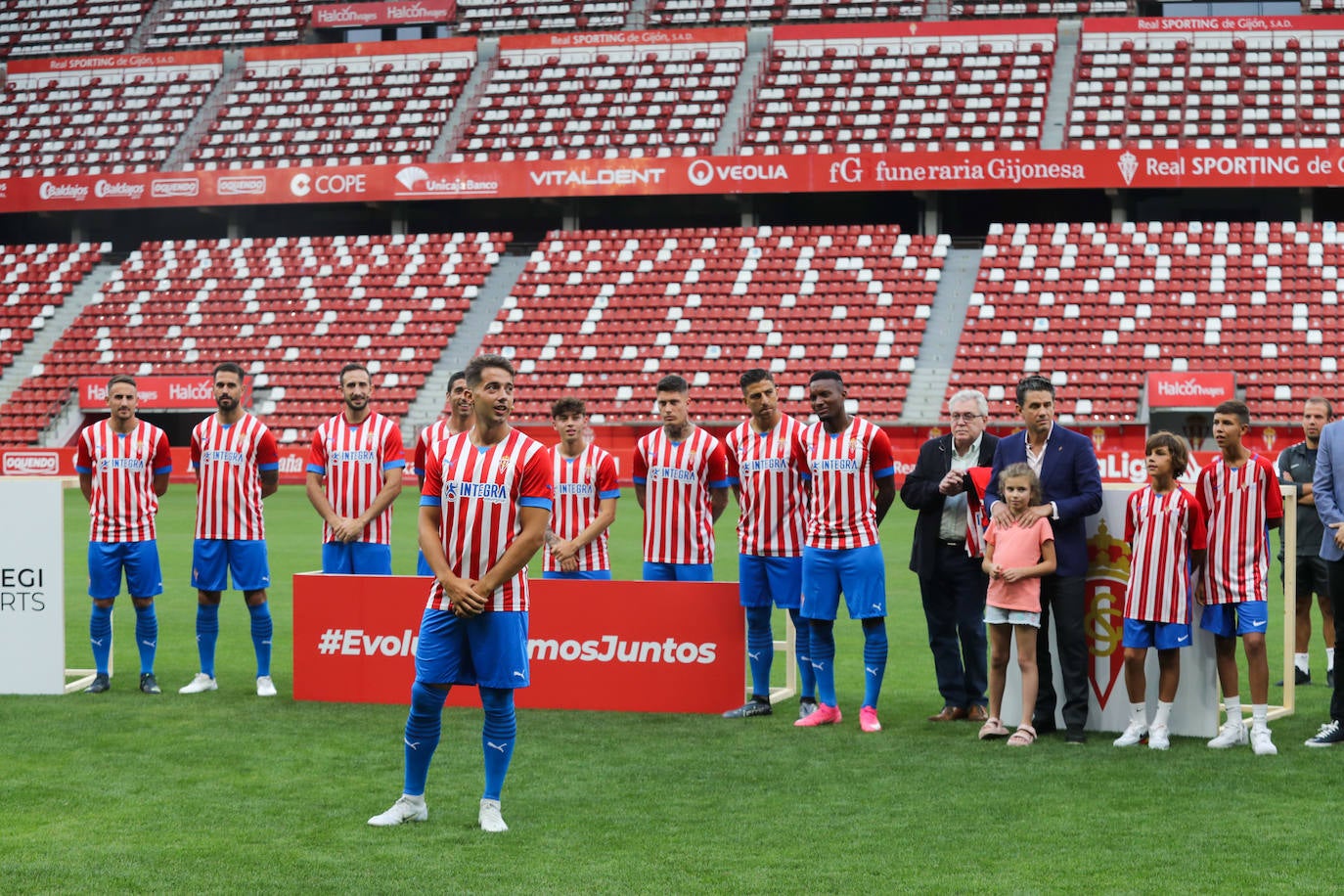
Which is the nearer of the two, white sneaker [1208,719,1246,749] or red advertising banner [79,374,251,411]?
white sneaker [1208,719,1246,749]

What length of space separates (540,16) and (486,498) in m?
36.7

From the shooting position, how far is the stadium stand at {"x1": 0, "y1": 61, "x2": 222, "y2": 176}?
129ft

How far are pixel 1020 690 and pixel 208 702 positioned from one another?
484 cm

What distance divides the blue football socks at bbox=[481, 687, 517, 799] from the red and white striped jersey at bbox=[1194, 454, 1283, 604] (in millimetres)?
3913

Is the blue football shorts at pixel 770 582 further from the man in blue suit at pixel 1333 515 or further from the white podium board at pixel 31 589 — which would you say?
the white podium board at pixel 31 589

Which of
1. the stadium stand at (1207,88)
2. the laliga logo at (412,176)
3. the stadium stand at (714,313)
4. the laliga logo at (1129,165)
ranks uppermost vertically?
the stadium stand at (1207,88)

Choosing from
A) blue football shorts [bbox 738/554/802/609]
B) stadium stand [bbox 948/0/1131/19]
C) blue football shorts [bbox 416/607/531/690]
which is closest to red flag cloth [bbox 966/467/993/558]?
blue football shorts [bbox 738/554/802/609]

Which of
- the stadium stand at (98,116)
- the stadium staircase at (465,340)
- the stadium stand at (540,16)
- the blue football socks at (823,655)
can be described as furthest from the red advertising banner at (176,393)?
the blue football socks at (823,655)

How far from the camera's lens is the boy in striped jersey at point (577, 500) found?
961 cm

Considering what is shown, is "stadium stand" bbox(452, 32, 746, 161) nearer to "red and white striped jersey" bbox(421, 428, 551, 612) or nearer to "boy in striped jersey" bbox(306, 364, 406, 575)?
"boy in striped jersey" bbox(306, 364, 406, 575)

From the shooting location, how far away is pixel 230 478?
31.7 ft

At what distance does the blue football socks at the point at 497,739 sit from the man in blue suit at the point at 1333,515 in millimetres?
4327

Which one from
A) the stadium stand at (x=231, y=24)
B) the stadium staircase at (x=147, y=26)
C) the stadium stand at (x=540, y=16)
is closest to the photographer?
the stadium stand at (x=540, y=16)

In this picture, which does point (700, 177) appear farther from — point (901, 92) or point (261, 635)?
point (261, 635)
